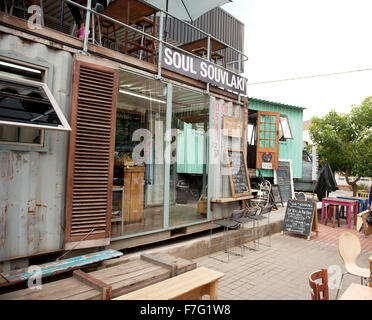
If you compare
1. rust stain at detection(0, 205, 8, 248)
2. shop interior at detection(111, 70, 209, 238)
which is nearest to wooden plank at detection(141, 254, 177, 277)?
shop interior at detection(111, 70, 209, 238)

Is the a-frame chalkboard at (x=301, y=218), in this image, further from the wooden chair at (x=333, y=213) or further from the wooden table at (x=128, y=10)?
the wooden table at (x=128, y=10)

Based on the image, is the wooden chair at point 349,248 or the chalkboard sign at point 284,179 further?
the chalkboard sign at point 284,179

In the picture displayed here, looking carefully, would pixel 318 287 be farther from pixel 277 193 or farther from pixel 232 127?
pixel 277 193

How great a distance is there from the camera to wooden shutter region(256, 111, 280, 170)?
11945mm

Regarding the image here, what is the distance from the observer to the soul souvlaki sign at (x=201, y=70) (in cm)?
546

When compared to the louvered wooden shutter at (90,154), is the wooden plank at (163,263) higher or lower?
lower

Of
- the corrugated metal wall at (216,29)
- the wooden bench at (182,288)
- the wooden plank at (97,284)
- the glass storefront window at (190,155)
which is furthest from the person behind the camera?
the corrugated metal wall at (216,29)

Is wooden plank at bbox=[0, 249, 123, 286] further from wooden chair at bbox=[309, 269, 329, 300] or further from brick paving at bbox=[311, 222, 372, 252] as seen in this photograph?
brick paving at bbox=[311, 222, 372, 252]

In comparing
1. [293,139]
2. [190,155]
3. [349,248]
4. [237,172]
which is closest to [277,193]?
[293,139]

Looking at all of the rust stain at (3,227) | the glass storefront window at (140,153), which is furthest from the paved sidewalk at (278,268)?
the rust stain at (3,227)

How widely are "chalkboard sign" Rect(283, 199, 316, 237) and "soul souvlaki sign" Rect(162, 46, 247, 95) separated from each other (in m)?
3.74

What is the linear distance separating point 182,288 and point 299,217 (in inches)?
242

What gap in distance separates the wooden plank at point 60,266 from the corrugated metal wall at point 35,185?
0.85ft

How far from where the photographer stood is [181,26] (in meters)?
10.7
